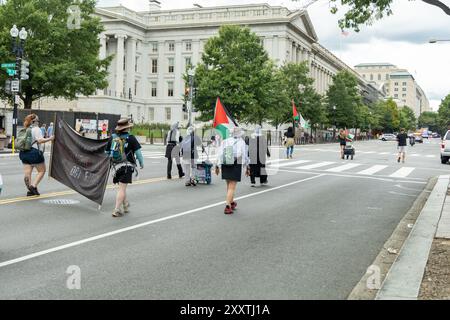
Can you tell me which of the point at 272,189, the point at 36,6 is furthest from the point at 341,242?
the point at 36,6

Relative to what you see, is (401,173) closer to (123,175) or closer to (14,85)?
(123,175)

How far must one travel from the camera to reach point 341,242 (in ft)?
27.0

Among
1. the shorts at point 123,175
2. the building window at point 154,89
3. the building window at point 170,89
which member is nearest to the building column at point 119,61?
the building window at point 154,89

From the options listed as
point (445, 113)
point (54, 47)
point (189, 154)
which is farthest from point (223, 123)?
point (445, 113)

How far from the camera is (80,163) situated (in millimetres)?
11508

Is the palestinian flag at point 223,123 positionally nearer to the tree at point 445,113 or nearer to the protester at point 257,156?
the protester at point 257,156

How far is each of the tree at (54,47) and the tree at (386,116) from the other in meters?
96.6

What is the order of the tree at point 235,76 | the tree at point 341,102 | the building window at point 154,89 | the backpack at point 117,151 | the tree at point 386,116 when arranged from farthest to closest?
1. the tree at point 386,116
2. the building window at point 154,89
3. the tree at point 341,102
4. the tree at point 235,76
5. the backpack at point 117,151

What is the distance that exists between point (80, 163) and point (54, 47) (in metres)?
36.2

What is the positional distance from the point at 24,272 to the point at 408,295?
4.26 meters

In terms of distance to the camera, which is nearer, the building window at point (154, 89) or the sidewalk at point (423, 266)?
the sidewalk at point (423, 266)

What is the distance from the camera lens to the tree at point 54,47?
42000 mm

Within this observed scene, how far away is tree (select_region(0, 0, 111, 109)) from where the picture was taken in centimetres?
4200
